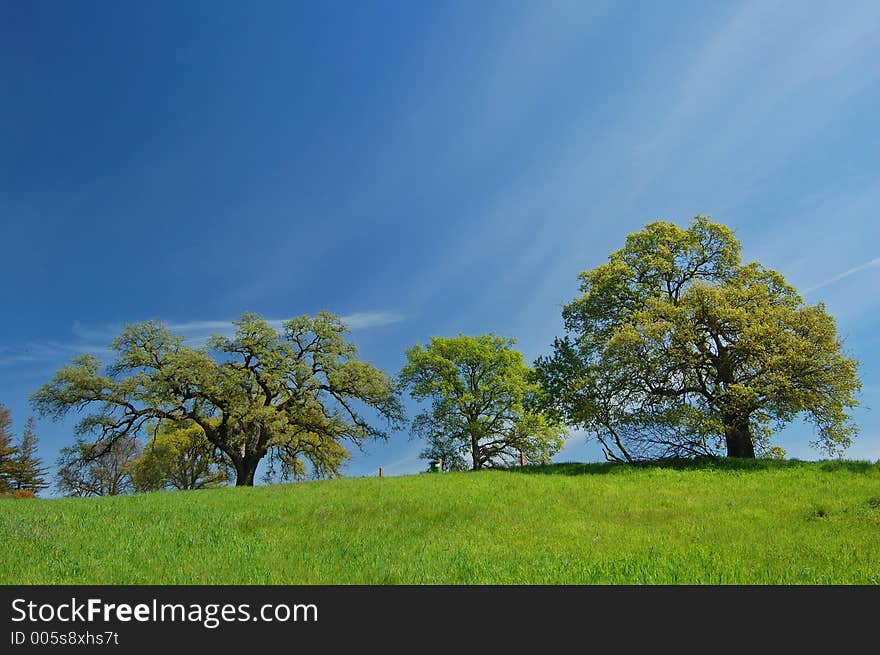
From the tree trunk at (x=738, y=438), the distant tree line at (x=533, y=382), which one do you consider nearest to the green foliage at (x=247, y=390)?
the distant tree line at (x=533, y=382)

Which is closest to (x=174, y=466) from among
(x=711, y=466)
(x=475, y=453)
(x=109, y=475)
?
(x=109, y=475)

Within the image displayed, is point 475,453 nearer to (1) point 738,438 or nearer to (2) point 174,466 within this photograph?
(1) point 738,438

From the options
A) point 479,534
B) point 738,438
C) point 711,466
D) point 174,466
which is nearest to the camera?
point 479,534

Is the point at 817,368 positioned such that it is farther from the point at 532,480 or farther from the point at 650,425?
the point at 532,480

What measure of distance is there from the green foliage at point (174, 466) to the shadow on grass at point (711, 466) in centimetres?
3188

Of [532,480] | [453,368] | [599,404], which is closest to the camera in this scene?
[532,480]

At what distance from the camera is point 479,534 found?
11930mm

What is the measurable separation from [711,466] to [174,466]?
46.1 m

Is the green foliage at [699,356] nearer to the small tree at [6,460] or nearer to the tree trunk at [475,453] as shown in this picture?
the tree trunk at [475,453]

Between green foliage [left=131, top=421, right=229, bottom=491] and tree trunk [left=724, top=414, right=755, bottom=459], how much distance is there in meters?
37.9
